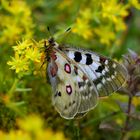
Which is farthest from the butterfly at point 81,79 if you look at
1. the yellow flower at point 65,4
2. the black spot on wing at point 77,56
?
the yellow flower at point 65,4

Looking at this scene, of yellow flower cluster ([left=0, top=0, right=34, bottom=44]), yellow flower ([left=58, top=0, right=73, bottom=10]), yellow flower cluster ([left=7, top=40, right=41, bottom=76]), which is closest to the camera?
yellow flower cluster ([left=7, top=40, right=41, bottom=76])

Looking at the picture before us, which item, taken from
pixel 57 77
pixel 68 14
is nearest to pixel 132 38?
pixel 68 14

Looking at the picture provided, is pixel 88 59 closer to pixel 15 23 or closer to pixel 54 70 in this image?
pixel 54 70

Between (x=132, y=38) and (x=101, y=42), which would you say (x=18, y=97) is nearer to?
(x=101, y=42)

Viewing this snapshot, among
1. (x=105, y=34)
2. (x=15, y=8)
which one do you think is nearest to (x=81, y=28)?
(x=105, y=34)

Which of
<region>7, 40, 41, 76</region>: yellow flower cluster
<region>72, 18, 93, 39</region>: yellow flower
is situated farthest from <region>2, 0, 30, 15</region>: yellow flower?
<region>7, 40, 41, 76</region>: yellow flower cluster

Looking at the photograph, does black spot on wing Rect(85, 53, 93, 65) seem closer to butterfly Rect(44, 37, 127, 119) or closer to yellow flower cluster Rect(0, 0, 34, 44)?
butterfly Rect(44, 37, 127, 119)
